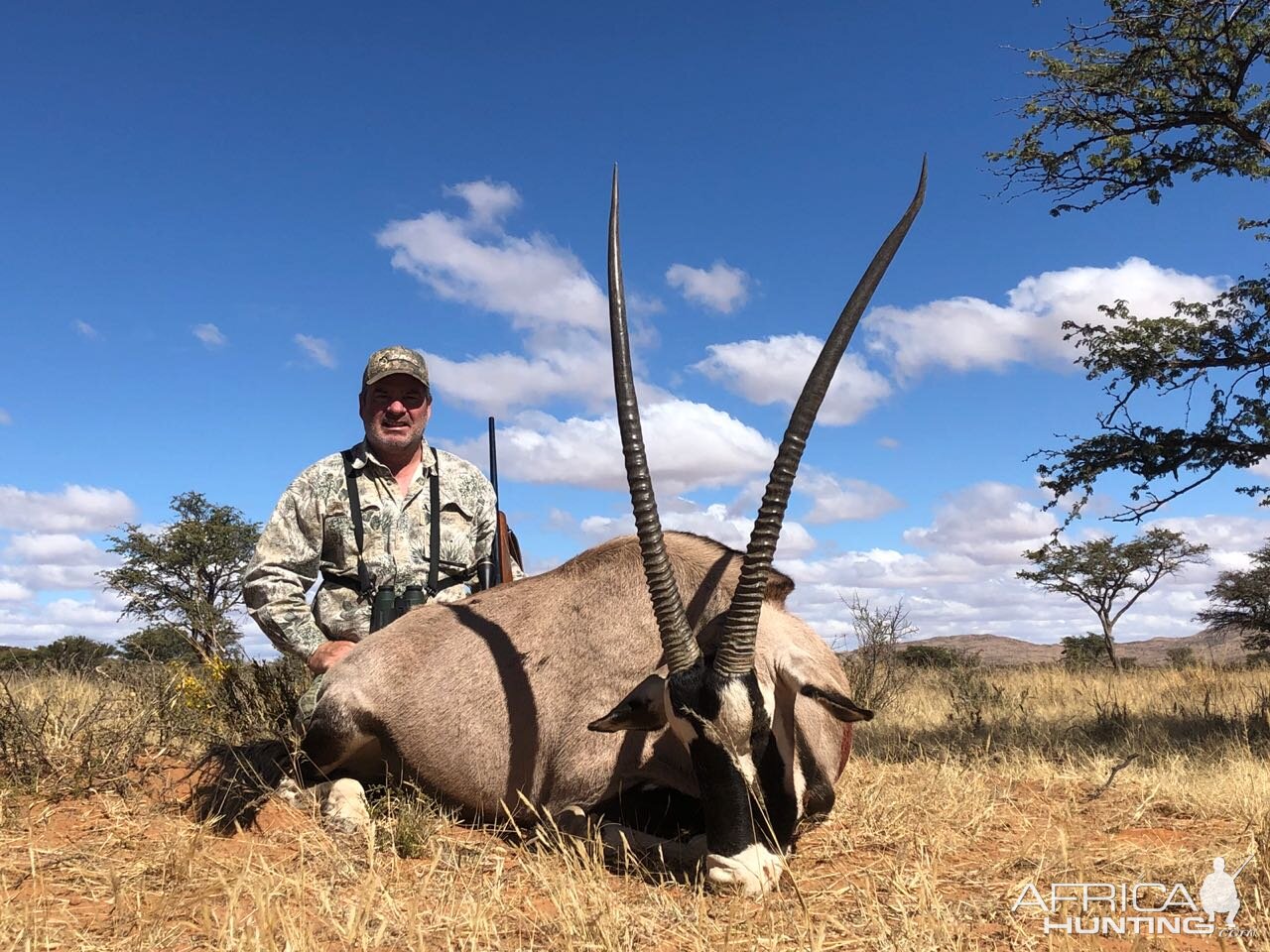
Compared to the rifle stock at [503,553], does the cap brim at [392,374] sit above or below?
above

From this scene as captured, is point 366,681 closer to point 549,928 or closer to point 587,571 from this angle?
point 587,571

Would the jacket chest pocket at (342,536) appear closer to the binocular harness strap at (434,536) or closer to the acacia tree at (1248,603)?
the binocular harness strap at (434,536)

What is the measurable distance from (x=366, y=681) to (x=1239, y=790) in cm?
442

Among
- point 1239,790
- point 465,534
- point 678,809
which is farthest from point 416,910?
point 1239,790

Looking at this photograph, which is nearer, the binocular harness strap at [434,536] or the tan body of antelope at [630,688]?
the tan body of antelope at [630,688]

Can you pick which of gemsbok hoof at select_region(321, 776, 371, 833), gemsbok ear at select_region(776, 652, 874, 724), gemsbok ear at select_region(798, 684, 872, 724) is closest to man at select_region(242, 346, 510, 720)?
gemsbok hoof at select_region(321, 776, 371, 833)

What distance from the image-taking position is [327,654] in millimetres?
5039

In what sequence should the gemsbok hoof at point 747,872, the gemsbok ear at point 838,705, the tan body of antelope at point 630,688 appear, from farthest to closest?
the gemsbok ear at point 838,705
the tan body of antelope at point 630,688
the gemsbok hoof at point 747,872

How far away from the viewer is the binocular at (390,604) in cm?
531

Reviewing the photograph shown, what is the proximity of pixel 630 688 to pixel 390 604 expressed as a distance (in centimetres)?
185

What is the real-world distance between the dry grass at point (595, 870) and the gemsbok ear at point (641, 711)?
18.9 inches

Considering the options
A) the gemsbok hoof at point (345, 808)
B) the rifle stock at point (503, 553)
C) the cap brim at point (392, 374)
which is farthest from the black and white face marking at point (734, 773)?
the cap brim at point (392, 374)

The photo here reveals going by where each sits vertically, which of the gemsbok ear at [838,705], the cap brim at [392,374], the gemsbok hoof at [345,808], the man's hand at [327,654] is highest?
the cap brim at [392,374]

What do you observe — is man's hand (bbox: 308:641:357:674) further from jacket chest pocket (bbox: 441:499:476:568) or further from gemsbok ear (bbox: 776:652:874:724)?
gemsbok ear (bbox: 776:652:874:724)
